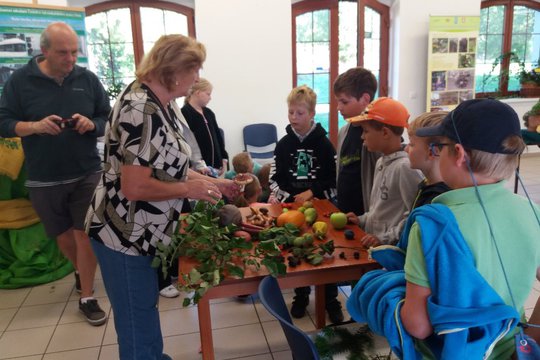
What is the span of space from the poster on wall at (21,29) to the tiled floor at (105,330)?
1.90m

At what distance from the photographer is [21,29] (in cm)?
356

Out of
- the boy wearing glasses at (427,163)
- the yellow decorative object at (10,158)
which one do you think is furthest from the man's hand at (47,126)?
the boy wearing glasses at (427,163)

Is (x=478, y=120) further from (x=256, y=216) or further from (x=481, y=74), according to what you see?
(x=481, y=74)

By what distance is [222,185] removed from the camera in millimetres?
1921

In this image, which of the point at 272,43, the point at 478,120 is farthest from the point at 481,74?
the point at 478,120

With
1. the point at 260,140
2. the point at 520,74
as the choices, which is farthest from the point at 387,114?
the point at 520,74

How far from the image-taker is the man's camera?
2.32 meters

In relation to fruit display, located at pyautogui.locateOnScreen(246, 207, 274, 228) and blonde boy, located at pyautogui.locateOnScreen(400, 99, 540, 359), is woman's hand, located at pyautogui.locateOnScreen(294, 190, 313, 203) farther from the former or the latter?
blonde boy, located at pyautogui.locateOnScreen(400, 99, 540, 359)

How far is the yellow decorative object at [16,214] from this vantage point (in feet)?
9.98

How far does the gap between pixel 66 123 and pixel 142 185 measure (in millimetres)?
1178

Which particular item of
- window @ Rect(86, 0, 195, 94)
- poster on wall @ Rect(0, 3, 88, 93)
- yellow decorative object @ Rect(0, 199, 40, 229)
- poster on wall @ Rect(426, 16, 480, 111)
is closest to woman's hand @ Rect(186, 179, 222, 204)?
yellow decorative object @ Rect(0, 199, 40, 229)

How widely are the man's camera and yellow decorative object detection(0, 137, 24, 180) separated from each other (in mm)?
779

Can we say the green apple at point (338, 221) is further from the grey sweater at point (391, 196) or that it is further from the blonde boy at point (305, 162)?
the blonde boy at point (305, 162)

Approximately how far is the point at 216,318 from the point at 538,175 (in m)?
5.18
